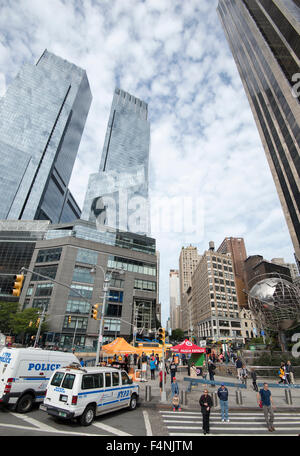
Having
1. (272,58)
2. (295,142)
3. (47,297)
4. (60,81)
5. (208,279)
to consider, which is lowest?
(47,297)

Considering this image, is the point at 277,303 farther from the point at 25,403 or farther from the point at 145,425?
the point at 25,403

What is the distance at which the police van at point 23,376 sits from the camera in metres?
9.36

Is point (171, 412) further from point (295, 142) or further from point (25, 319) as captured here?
point (295, 142)

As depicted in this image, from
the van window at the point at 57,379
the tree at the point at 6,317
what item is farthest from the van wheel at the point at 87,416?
the tree at the point at 6,317

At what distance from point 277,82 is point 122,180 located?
10794cm

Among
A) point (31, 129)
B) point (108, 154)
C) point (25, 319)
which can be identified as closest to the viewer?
point (25, 319)

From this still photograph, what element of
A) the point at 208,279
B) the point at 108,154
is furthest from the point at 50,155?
the point at 208,279

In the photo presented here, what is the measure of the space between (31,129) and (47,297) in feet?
389

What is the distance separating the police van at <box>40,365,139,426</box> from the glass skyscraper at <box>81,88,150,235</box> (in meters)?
110

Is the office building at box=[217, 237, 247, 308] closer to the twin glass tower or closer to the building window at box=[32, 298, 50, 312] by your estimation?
the twin glass tower

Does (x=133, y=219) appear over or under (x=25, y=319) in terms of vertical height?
over

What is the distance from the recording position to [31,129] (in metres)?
133

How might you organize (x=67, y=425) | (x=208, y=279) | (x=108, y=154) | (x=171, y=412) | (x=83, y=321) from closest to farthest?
(x=67, y=425) < (x=171, y=412) < (x=83, y=321) < (x=208, y=279) < (x=108, y=154)

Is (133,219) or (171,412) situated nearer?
(171,412)
